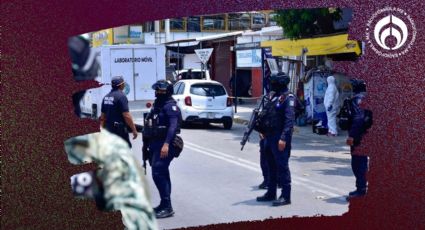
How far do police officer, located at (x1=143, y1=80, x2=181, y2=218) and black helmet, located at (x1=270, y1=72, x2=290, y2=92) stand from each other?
0.82 meters

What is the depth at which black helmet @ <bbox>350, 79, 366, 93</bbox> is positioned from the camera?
5.27 metres

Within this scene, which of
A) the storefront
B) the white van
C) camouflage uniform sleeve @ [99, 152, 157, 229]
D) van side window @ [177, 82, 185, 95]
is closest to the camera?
camouflage uniform sleeve @ [99, 152, 157, 229]

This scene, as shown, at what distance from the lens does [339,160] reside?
17.1ft

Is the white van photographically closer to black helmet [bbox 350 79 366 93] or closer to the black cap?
the black cap

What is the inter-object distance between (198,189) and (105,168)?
5.73 ft

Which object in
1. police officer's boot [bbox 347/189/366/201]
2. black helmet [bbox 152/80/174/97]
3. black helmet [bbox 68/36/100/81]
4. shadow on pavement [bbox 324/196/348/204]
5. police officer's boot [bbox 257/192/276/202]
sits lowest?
shadow on pavement [bbox 324/196/348/204]

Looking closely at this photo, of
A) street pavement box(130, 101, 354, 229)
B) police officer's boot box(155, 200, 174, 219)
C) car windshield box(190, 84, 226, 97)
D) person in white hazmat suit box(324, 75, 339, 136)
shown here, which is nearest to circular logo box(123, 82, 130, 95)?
street pavement box(130, 101, 354, 229)

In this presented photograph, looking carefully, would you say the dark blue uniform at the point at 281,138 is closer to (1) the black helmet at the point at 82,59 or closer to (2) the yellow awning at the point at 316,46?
(2) the yellow awning at the point at 316,46

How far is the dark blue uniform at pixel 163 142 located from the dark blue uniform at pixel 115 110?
0.22m

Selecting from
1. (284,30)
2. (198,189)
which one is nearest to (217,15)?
(284,30)

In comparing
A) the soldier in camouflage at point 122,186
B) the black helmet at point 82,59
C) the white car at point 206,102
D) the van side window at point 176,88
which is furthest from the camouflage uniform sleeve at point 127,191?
the white car at point 206,102

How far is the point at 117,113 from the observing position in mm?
4645

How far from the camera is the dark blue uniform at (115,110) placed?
461 cm

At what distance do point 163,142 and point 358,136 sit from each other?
157cm
